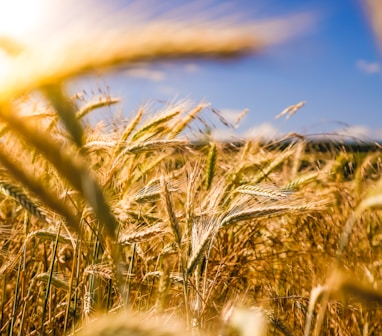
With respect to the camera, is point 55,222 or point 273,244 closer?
point 55,222

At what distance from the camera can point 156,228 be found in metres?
1.58

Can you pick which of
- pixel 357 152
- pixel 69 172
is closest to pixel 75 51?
pixel 69 172

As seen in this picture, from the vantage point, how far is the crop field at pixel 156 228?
32.0 inches

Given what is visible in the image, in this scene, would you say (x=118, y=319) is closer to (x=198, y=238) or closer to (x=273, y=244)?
(x=198, y=238)

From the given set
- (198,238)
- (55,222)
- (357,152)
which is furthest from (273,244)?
(198,238)

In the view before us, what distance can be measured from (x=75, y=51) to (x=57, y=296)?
185 cm

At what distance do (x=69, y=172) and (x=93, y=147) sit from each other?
44.0 inches

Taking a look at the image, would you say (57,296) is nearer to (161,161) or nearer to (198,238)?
(161,161)

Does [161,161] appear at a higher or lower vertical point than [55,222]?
higher

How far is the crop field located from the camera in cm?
81

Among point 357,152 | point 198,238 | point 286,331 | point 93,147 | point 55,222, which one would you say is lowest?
point 286,331

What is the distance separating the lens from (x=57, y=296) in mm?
2406

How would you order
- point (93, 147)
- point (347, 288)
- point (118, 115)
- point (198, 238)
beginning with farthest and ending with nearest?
point (118, 115), point (93, 147), point (198, 238), point (347, 288)

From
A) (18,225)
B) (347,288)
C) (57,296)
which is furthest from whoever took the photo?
(18,225)
